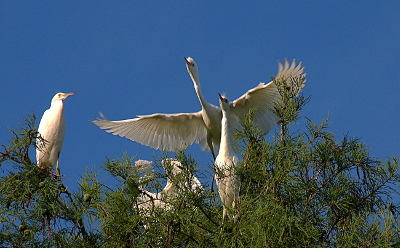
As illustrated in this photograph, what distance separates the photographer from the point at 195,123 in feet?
27.8

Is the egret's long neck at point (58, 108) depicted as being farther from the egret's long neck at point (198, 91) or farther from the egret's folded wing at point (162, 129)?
the egret's long neck at point (198, 91)

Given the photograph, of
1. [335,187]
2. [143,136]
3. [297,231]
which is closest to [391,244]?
[297,231]

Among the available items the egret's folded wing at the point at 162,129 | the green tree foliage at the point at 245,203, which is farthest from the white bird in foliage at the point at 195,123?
the green tree foliage at the point at 245,203

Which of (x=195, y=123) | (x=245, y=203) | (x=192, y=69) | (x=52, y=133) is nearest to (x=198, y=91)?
(x=192, y=69)

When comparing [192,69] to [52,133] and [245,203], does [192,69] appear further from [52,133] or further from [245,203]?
[245,203]

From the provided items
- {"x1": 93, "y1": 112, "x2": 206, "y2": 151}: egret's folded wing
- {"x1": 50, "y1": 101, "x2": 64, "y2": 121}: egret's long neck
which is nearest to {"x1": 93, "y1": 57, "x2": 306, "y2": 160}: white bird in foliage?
{"x1": 93, "y1": 112, "x2": 206, "y2": 151}: egret's folded wing

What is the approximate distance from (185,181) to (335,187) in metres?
0.98

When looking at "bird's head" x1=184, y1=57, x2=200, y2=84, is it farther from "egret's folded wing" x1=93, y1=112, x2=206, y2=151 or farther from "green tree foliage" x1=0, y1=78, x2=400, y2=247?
"green tree foliage" x1=0, y1=78, x2=400, y2=247

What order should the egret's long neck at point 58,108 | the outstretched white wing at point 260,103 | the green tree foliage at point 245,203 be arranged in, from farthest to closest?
1. the outstretched white wing at point 260,103
2. the egret's long neck at point 58,108
3. the green tree foliage at point 245,203

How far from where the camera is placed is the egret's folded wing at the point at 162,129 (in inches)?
328

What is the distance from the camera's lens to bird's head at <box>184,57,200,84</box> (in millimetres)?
7919

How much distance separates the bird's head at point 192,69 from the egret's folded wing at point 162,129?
0.57 meters

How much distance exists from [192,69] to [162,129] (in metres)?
1.03

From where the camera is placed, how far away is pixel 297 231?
362 cm
